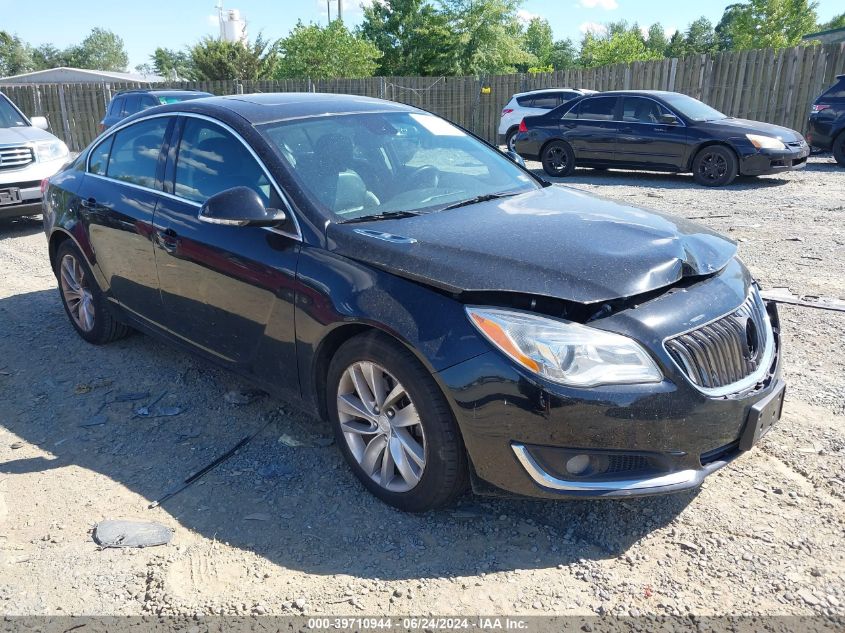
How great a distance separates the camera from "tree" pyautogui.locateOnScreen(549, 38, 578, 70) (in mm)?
94125

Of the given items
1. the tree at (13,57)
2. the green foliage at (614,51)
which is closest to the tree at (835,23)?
the green foliage at (614,51)

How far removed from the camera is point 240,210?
317cm

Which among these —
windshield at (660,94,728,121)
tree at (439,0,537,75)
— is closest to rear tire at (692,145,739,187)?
windshield at (660,94,728,121)

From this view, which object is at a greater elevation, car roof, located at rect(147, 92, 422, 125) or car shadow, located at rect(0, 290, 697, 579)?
car roof, located at rect(147, 92, 422, 125)

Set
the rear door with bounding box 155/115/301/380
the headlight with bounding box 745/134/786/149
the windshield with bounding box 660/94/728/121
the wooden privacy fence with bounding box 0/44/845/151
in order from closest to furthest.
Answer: the rear door with bounding box 155/115/301/380 < the headlight with bounding box 745/134/786/149 < the windshield with bounding box 660/94/728/121 < the wooden privacy fence with bounding box 0/44/845/151

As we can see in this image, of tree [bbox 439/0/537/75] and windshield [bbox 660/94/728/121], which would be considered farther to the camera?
tree [bbox 439/0/537/75]

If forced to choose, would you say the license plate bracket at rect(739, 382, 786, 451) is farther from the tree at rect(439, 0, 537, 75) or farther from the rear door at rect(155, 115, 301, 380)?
the tree at rect(439, 0, 537, 75)

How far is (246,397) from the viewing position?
4266 mm

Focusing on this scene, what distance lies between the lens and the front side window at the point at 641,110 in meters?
11.9

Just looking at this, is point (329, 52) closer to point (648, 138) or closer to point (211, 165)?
point (648, 138)

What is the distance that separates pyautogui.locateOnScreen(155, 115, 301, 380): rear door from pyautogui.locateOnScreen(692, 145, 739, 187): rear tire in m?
9.67

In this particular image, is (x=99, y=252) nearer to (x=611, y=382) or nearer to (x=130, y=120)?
(x=130, y=120)

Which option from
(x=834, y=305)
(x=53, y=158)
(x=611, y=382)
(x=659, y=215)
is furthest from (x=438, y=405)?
(x=53, y=158)

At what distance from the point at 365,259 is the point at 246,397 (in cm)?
175
